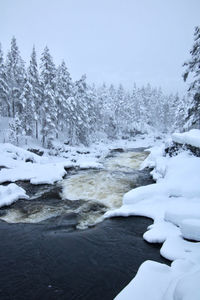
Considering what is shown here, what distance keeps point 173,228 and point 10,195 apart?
916cm

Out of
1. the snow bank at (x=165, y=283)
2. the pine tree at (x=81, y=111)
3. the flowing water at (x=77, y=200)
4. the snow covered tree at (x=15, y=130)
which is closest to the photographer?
the snow bank at (x=165, y=283)

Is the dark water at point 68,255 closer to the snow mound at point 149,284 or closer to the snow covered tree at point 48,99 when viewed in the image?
the snow mound at point 149,284

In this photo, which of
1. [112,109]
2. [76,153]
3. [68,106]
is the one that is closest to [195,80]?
[76,153]

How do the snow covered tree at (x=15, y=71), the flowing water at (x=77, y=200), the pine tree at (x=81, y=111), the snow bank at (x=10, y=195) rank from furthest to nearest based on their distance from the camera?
1. the pine tree at (x=81, y=111)
2. the snow covered tree at (x=15, y=71)
3. the snow bank at (x=10, y=195)
4. the flowing water at (x=77, y=200)

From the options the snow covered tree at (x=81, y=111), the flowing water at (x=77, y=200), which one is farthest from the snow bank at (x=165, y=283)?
the snow covered tree at (x=81, y=111)

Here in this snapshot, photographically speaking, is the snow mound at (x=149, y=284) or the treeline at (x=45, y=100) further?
the treeline at (x=45, y=100)

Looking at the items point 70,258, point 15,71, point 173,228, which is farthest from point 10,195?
point 15,71

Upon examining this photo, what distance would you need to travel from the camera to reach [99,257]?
6.95 m

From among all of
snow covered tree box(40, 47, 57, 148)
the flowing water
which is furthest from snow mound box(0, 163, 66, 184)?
snow covered tree box(40, 47, 57, 148)

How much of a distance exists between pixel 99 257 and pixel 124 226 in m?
2.45

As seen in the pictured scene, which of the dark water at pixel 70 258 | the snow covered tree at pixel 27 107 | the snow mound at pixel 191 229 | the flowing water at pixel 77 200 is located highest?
the snow covered tree at pixel 27 107

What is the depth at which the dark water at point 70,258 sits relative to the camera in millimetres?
5547

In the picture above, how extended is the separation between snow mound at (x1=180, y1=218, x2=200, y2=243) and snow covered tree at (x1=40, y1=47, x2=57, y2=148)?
29.1 metres

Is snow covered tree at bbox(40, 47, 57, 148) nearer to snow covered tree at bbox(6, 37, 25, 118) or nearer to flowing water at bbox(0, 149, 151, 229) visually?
snow covered tree at bbox(6, 37, 25, 118)
